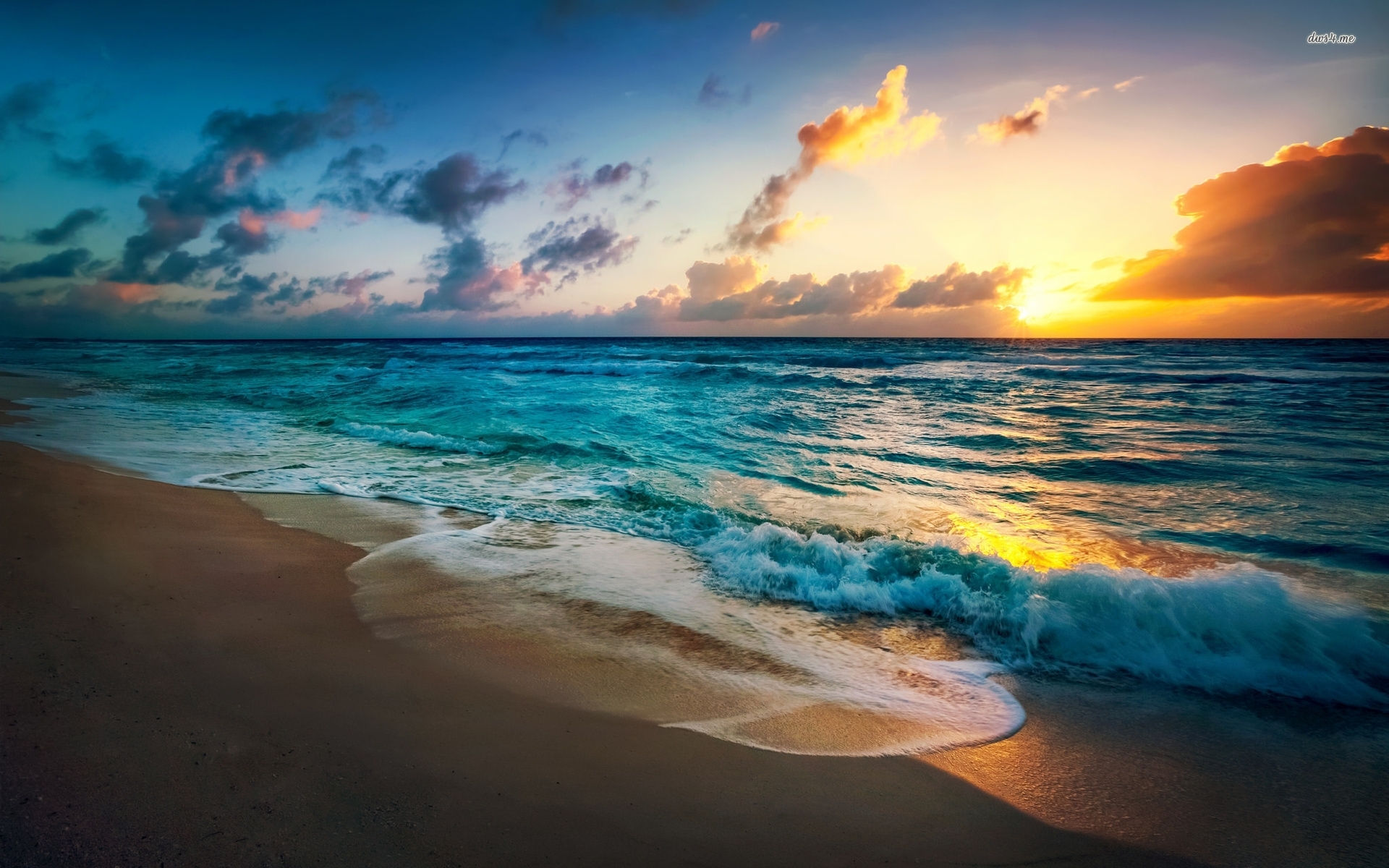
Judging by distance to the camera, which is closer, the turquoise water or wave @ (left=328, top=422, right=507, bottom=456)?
the turquoise water

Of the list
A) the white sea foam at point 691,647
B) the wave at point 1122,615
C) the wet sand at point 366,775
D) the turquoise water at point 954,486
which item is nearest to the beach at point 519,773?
the wet sand at point 366,775

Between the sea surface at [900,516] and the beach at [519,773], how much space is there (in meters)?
0.36

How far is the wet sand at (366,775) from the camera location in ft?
7.81

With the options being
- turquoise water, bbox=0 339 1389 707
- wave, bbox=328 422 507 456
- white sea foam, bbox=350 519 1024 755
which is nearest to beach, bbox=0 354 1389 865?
white sea foam, bbox=350 519 1024 755

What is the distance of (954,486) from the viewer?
950cm

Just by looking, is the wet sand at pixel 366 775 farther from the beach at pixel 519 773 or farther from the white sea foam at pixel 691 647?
the white sea foam at pixel 691 647

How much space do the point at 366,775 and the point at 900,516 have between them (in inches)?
256

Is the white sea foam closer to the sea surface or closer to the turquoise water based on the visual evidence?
the sea surface

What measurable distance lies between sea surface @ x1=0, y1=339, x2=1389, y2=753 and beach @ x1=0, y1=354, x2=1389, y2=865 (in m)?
0.36

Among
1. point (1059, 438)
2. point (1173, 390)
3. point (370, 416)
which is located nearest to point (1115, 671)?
point (1059, 438)

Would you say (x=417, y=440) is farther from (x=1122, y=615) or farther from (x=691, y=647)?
(x=1122, y=615)

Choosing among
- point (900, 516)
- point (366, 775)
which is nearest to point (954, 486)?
point (900, 516)

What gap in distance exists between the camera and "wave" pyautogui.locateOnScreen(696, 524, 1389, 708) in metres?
4.26

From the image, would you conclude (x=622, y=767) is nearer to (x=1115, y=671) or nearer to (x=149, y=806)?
(x=149, y=806)
